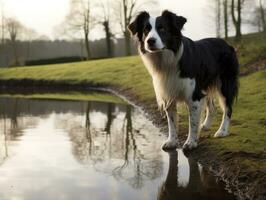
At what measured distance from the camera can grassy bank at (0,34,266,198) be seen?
7641 millimetres

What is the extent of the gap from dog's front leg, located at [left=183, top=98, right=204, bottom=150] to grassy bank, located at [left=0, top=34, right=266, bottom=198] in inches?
10.7

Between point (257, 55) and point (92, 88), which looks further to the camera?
point (92, 88)

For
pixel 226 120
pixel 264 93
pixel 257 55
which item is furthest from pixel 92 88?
pixel 226 120

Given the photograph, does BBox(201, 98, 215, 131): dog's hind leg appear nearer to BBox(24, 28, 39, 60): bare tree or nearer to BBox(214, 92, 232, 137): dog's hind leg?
BBox(214, 92, 232, 137): dog's hind leg

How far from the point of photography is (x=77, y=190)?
21.4 ft

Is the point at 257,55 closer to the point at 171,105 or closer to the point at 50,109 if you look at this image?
the point at 50,109

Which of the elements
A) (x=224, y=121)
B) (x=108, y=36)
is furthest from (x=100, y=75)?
(x=108, y=36)

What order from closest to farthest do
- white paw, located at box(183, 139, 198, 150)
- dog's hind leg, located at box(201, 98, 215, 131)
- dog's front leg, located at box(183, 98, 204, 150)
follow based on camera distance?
1. dog's front leg, located at box(183, 98, 204, 150)
2. white paw, located at box(183, 139, 198, 150)
3. dog's hind leg, located at box(201, 98, 215, 131)

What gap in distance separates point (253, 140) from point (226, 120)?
87 centimetres

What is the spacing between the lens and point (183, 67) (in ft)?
26.3

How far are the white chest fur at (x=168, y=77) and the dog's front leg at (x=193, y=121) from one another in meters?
0.19

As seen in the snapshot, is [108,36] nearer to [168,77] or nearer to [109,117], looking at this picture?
[109,117]

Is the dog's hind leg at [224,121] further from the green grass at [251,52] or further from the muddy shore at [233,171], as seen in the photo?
the green grass at [251,52]

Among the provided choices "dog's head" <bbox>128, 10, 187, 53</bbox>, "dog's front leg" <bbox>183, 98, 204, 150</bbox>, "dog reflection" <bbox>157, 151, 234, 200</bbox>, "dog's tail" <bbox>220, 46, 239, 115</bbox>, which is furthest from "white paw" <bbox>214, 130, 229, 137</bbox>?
"dog's head" <bbox>128, 10, 187, 53</bbox>
